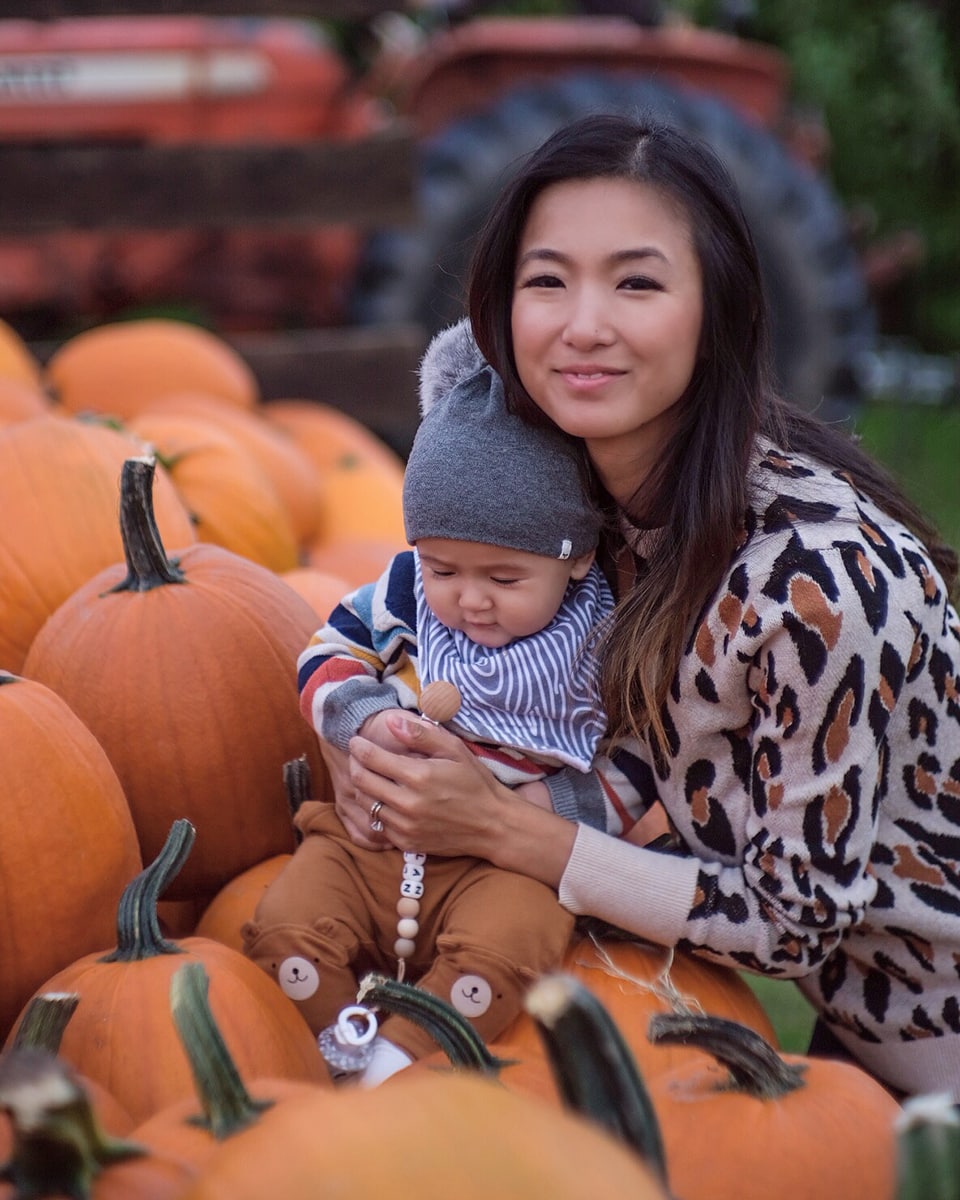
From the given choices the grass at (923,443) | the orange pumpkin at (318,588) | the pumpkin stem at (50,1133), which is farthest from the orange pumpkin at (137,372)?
the grass at (923,443)

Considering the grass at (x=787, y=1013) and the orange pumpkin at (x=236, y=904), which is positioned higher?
the orange pumpkin at (x=236, y=904)

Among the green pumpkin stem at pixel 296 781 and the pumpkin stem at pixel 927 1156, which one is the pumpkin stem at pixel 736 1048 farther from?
the green pumpkin stem at pixel 296 781

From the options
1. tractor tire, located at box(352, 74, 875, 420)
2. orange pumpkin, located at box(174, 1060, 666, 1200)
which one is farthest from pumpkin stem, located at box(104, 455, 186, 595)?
tractor tire, located at box(352, 74, 875, 420)

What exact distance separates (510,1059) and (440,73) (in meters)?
6.58

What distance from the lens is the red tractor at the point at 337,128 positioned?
654cm

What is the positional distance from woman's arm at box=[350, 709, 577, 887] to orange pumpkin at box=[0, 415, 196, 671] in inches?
31.6

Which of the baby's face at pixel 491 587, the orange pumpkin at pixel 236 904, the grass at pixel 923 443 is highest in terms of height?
the baby's face at pixel 491 587

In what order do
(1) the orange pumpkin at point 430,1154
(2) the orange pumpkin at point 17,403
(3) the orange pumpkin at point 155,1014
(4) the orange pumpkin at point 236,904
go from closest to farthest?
(1) the orange pumpkin at point 430,1154
(3) the orange pumpkin at point 155,1014
(4) the orange pumpkin at point 236,904
(2) the orange pumpkin at point 17,403

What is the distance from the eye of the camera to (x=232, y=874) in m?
2.10

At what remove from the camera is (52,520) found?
2.34 m

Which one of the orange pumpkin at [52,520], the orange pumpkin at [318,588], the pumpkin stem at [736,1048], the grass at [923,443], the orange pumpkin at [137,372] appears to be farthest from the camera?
the grass at [923,443]

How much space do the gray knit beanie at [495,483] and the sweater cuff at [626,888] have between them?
1.24 feet

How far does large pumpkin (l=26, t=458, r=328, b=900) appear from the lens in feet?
6.58

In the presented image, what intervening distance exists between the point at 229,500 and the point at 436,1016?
1.53 m
